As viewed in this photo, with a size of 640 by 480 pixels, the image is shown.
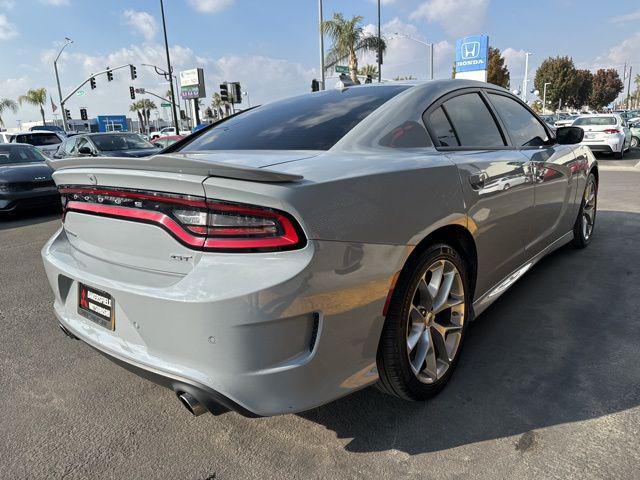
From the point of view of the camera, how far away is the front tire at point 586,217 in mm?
4555

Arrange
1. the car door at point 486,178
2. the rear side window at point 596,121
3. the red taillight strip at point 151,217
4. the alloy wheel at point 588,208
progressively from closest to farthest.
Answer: the red taillight strip at point 151,217
the car door at point 486,178
the alloy wheel at point 588,208
the rear side window at point 596,121

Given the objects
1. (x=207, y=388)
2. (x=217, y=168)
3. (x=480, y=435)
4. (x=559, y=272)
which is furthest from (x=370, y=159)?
(x=559, y=272)

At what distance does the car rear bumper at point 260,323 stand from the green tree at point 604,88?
94074 mm

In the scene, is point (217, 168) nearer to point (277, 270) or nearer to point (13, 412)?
point (277, 270)

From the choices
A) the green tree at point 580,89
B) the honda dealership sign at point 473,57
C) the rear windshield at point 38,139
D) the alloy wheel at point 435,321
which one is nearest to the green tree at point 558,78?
the green tree at point 580,89

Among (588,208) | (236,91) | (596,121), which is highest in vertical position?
(236,91)

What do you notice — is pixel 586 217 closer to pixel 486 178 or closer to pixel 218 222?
pixel 486 178

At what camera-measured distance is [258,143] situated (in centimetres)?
253

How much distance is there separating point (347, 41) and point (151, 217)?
27.2 m

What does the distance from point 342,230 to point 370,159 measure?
1.58 feet

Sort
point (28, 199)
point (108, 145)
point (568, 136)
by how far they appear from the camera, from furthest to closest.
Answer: point (108, 145)
point (28, 199)
point (568, 136)

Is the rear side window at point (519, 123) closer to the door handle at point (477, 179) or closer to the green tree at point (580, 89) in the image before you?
the door handle at point (477, 179)

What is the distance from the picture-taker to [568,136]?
3.94 meters

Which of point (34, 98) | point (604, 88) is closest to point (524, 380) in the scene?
point (34, 98)
